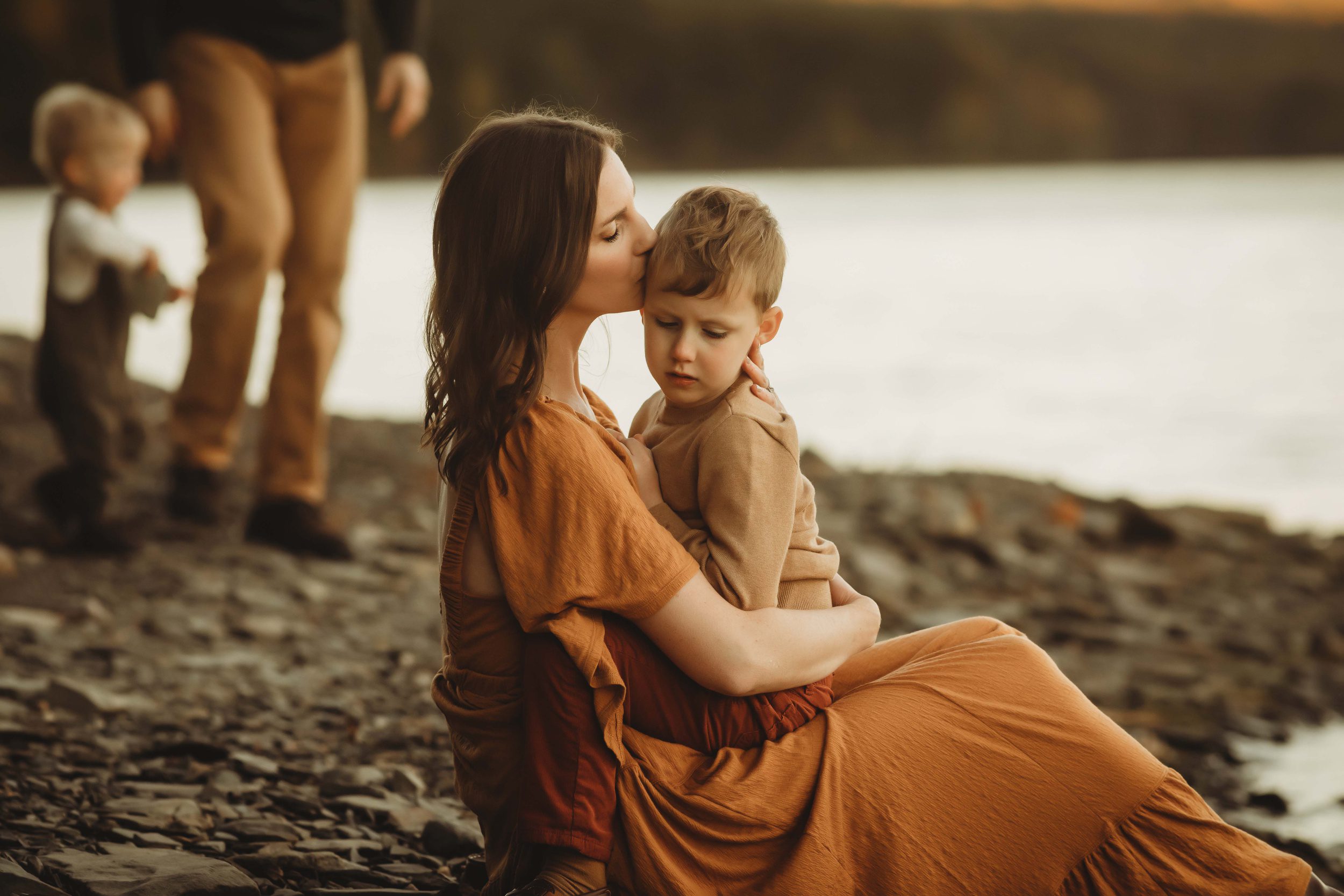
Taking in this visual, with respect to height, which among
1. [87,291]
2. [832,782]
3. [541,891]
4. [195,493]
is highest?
[87,291]

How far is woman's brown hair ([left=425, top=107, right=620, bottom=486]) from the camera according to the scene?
88.7 inches

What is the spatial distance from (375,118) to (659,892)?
1151 inches

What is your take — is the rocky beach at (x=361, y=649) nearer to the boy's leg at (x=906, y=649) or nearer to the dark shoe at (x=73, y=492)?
the dark shoe at (x=73, y=492)

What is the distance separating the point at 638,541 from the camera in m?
2.19

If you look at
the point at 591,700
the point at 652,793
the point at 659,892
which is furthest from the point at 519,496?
the point at 659,892

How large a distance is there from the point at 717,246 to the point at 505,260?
351mm

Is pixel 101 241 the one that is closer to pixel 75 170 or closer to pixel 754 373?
pixel 75 170

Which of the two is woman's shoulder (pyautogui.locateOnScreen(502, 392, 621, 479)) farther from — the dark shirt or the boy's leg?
the dark shirt

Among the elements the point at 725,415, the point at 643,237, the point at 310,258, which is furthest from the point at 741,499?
the point at 310,258

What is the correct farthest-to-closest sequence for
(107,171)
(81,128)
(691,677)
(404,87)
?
(404,87), (107,171), (81,128), (691,677)

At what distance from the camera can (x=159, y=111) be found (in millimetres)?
4973

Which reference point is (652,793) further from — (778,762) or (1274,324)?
(1274,324)

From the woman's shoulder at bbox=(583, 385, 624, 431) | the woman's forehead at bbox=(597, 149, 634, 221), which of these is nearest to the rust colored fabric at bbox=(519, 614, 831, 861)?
the woman's shoulder at bbox=(583, 385, 624, 431)

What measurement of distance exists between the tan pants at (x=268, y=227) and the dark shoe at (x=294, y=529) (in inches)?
2.1
